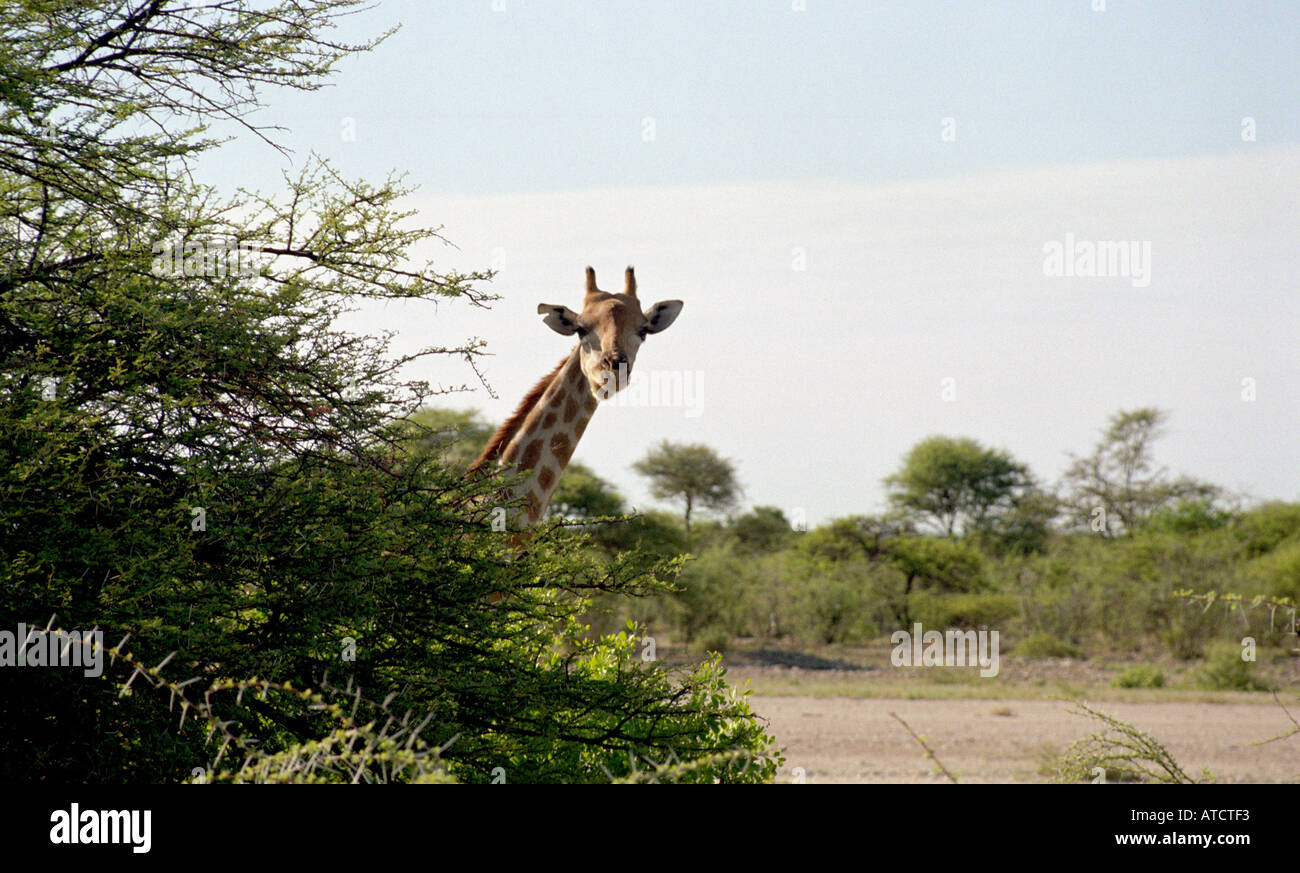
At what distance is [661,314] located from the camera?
8297 millimetres

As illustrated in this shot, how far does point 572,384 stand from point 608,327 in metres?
0.50

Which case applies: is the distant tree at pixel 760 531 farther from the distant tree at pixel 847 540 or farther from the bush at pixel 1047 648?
the bush at pixel 1047 648

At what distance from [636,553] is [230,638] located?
182 cm

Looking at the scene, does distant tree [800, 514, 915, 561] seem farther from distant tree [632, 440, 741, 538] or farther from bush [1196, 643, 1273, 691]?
bush [1196, 643, 1273, 691]

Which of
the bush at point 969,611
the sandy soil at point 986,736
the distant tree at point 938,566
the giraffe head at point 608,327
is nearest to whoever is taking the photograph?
the giraffe head at point 608,327

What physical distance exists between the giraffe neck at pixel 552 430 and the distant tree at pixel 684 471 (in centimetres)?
2307

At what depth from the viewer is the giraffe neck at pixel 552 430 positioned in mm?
7918

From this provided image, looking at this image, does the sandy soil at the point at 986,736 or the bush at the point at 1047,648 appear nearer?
the sandy soil at the point at 986,736

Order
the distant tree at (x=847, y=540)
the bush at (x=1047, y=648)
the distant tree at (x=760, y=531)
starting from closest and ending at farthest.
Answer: the bush at (x=1047, y=648) < the distant tree at (x=847, y=540) < the distant tree at (x=760, y=531)

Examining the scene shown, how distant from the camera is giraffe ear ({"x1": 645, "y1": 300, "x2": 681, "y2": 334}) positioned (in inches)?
324

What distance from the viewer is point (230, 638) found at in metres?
4.80

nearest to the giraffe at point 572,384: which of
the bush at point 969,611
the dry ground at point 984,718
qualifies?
the dry ground at point 984,718
